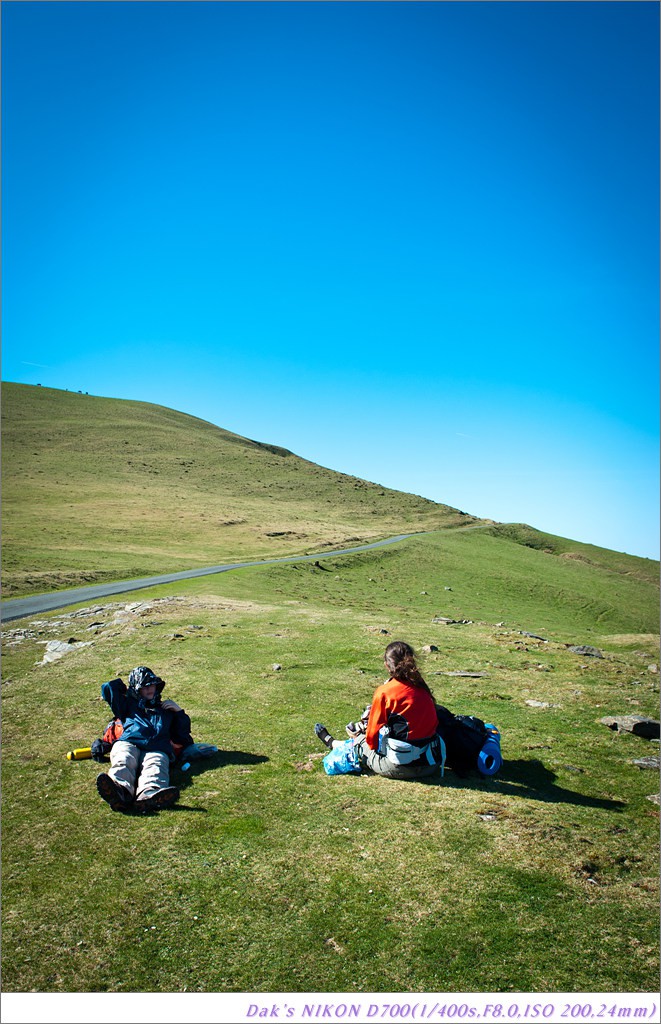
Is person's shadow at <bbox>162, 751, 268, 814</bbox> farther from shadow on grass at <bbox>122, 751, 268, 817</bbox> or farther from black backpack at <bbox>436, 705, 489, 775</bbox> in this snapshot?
black backpack at <bbox>436, 705, 489, 775</bbox>

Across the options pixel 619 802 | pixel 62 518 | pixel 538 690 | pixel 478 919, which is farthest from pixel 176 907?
pixel 62 518

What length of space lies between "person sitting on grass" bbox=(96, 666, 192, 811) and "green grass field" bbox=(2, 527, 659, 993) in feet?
1.48

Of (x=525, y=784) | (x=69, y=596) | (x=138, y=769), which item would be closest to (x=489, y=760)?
(x=525, y=784)

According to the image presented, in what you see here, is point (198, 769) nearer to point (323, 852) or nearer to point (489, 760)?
point (323, 852)

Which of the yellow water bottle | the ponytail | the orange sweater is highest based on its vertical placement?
the ponytail

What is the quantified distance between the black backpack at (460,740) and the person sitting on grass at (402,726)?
1.68ft

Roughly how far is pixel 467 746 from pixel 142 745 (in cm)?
620

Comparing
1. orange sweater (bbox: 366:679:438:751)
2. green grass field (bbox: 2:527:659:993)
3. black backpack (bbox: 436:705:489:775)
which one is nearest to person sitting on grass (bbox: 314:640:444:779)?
orange sweater (bbox: 366:679:438:751)

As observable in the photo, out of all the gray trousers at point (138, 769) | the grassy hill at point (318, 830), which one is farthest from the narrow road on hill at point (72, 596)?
the gray trousers at point (138, 769)

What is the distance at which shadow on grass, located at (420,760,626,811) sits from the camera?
946cm

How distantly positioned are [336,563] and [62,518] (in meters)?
47.5

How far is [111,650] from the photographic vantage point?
20.8 meters

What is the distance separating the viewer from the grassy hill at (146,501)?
62531mm

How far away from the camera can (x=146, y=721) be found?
10.5 m
